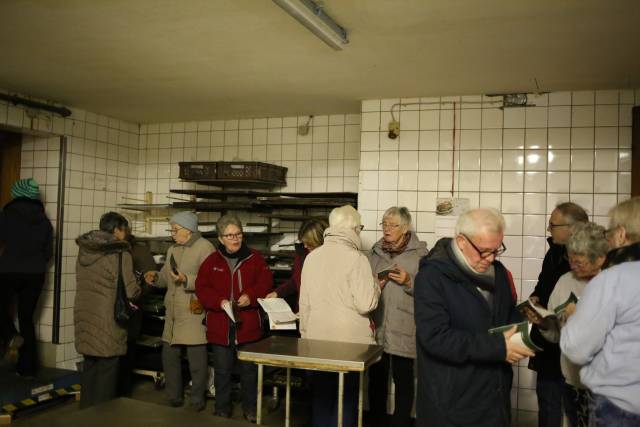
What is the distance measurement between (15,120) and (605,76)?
4.58 metres

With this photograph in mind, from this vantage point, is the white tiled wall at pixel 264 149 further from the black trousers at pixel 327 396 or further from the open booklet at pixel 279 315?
the black trousers at pixel 327 396

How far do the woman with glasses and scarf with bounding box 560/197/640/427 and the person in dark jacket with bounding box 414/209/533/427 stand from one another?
22 cm

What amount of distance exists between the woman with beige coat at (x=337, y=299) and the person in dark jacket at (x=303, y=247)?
76cm

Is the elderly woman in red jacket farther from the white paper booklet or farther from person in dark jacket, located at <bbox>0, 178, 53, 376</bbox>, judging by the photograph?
person in dark jacket, located at <bbox>0, 178, 53, 376</bbox>

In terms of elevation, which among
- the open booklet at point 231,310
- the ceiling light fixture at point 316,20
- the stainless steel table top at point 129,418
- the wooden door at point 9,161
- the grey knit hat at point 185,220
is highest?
the ceiling light fixture at point 316,20

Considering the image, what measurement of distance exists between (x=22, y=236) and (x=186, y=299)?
5.30 feet

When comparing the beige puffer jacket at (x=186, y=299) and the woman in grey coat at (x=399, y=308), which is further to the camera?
the beige puffer jacket at (x=186, y=299)

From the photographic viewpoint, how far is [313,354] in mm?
2494

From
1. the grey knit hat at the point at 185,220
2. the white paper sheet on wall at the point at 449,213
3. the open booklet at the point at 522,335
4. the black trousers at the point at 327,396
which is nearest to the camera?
the open booklet at the point at 522,335

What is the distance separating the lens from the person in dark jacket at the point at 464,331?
6.34 ft

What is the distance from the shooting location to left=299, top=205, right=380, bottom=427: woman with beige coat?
279 cm

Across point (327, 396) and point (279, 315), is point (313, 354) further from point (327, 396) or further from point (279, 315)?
point (279, 315)

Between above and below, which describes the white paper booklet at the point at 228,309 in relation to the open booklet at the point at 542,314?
below

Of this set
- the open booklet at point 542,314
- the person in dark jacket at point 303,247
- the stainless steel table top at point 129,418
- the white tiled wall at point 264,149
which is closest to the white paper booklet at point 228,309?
the person in dark jacket at point 303,247
